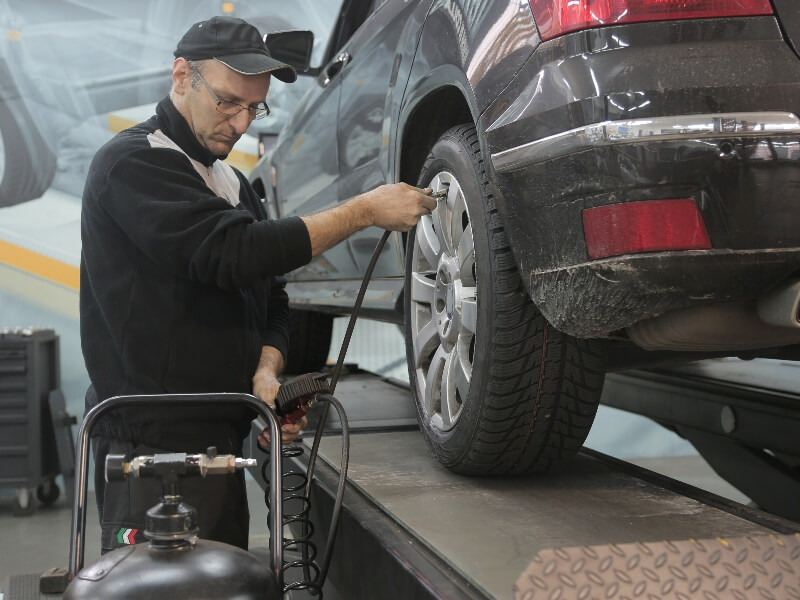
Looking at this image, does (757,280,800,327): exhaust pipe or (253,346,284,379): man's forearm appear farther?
(253,346,284,379): man's forearm

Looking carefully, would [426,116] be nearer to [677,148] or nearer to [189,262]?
[189,262]

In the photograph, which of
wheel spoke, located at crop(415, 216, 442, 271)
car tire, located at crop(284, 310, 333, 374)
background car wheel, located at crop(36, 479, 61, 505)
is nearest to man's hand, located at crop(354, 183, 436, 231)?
wheel spoke, located at crop(415, 216, 442, 271)

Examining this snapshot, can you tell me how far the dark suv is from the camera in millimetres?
1061

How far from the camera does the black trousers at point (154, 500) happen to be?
60.3 inches

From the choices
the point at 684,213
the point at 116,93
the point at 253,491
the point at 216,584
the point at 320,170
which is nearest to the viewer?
the point at 216,584

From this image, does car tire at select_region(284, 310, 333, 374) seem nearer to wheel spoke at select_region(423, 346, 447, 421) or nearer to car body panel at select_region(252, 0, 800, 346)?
wheel spoke at select_region(423, 346, 447, 421)

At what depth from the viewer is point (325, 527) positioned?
5.41ft

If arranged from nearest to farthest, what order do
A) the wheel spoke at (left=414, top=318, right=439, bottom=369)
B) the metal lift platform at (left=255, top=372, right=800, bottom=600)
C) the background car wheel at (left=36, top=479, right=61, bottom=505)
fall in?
1. the metal lift platform at (left=255, top=372, right=800, bottom=600)
2. the wheel spoke at (left=414, top=318, right=439, bottom=369)
3. the background car wheel at (left=36, top=479, right=61, bottom=505)

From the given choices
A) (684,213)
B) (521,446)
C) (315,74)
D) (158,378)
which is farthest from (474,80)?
(315,74)

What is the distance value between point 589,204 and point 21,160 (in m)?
4.66

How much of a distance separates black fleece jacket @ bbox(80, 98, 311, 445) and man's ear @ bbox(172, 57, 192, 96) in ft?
0.16

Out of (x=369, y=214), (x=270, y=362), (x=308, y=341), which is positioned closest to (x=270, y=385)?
(x=270, y=362)

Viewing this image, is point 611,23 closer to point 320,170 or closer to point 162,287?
point 162,287

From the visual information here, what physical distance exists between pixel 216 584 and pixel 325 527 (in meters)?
0.69
